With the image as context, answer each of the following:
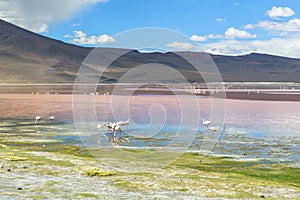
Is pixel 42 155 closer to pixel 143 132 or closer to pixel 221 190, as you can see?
pixel 221 190

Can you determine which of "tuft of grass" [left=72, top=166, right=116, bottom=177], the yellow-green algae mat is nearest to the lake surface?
the yellow-green algae mat

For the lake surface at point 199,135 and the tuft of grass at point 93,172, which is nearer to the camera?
the tuft of grass at point 93,172

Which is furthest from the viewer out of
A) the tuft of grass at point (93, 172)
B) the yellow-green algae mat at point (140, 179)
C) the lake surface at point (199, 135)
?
the lake surface at point (199, 135)

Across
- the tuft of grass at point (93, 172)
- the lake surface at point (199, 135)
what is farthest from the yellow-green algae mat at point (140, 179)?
the lake surface at point (199, 135)

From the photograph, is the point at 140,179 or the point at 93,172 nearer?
the point at 140,179

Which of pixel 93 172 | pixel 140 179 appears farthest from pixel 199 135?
pixel 140 179

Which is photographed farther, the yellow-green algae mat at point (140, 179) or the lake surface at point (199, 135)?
the lake surface at point (199, 135)

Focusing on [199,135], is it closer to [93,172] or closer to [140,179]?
[93,172]

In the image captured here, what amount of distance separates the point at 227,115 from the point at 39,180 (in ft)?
143

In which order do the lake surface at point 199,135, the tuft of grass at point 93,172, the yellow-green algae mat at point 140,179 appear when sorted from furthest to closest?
the lake surface at point 199,135
the tuft of grass at point 93,172
the yellow-green algae mat at point 140,179

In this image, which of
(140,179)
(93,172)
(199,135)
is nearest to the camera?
(140,179)

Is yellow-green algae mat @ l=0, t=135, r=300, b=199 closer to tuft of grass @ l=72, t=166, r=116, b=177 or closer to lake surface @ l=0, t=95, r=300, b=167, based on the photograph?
tuft of grass @ l=72, t=166, r=116, b=177

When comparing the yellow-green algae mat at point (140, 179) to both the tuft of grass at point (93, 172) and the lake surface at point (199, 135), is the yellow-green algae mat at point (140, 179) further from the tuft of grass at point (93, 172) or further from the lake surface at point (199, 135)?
the lake surface at point (199, 135)

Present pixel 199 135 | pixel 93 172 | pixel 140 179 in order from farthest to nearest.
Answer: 1. pixel 199 135
2. pixel 93 172
3. pixel 140 179
